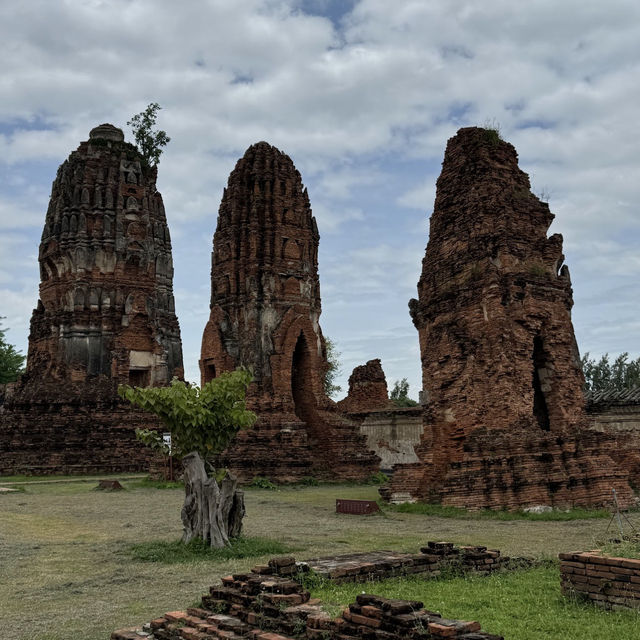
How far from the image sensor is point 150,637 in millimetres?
5414

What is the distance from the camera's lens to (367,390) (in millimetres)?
31656

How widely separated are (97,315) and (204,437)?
2111 cm

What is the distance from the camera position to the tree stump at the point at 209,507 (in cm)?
959

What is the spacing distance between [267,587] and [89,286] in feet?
87.0

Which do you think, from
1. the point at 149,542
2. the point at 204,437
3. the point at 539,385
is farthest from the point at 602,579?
the point at 539,385

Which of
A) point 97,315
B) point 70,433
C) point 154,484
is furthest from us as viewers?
point 97,315

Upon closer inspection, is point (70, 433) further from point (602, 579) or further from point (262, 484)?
point (602, 579)

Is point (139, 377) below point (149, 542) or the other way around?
the other way around

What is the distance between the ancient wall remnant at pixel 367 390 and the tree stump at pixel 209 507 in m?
21.4

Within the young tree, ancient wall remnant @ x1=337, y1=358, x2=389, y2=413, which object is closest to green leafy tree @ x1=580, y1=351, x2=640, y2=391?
ancient wall remnant @ x1=337, y1=358, x2=389, y2=413

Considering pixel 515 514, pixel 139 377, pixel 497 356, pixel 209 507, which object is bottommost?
pixel 515 514

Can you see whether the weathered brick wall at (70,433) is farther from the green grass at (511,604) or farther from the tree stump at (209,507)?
the green grass at (511,604)

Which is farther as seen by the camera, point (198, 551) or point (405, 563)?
point (198, 551)

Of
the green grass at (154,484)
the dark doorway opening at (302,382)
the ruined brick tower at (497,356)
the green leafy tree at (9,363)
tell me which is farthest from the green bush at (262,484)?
the green leafy tree at (9,363)
